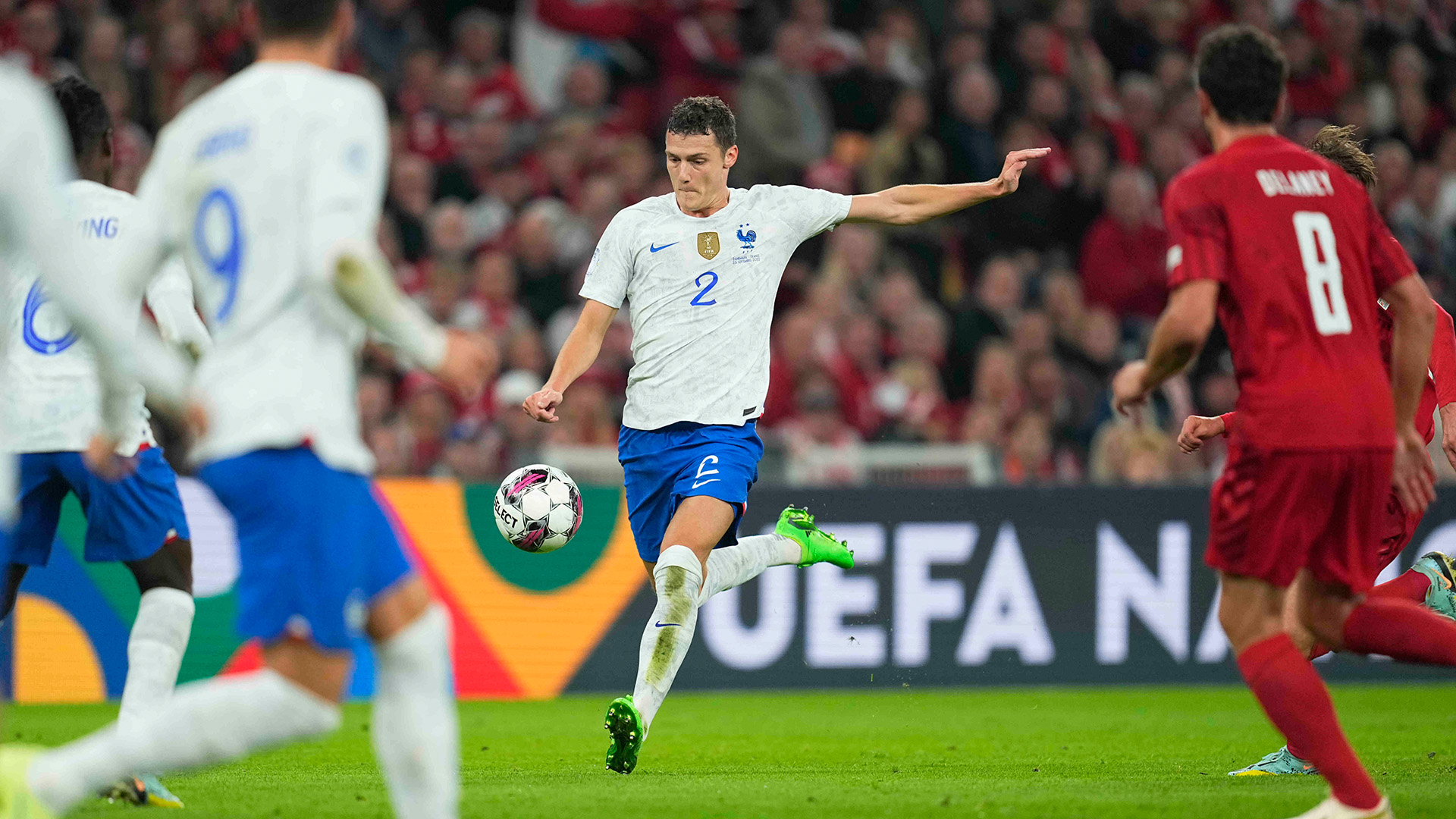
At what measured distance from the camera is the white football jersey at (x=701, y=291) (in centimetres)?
713

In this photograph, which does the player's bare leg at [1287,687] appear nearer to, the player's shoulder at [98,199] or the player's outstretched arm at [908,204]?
the player's outstretched arm at [908,204]

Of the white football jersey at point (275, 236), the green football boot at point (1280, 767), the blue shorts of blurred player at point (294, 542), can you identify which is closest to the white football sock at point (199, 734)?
the blue shorts of blurred player at point (294, 542)

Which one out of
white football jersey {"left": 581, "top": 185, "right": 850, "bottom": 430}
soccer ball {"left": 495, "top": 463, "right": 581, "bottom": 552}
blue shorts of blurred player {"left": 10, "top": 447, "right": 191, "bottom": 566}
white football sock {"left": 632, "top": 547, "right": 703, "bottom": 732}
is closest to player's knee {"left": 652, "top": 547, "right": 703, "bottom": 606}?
white football sock {"left": 632, "top": 547, "right": 703, "bottom": 732}

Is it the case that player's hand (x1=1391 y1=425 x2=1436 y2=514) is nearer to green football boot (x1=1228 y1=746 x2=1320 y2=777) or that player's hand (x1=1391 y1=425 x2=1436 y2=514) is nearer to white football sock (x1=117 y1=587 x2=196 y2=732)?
green football boot (x1=1228 y1=746 x2=1320 y2=777)

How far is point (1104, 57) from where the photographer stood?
16484 mm

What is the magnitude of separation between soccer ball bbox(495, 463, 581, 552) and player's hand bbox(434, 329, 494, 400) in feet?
11.5

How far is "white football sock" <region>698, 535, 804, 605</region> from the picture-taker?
7.07 m

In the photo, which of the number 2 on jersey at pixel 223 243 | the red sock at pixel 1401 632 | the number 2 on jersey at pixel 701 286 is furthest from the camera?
the number 2 on jersey at pixel 701 286

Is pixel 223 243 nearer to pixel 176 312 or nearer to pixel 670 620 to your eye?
pixel 176 312

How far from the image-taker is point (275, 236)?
153 inches

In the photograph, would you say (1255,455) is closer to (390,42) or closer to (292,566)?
(292,566)

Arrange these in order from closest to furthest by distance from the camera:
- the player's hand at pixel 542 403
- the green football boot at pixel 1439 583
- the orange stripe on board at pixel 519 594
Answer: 1. the green football boot at pixel 1439 583
2. the player's hand at pixel 542 403
3. the orange stripe on board at pixel 519 594

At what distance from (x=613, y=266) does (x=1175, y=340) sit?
319 cm

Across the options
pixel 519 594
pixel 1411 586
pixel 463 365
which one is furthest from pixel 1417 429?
pixel 519 594
